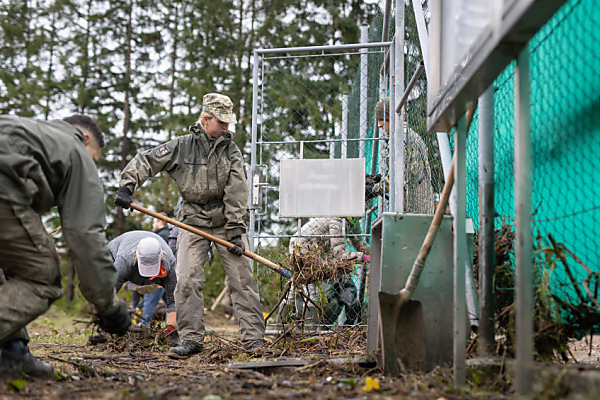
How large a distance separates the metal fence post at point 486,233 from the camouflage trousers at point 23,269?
2171 mm

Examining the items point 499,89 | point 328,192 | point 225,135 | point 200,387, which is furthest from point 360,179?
point 200,387

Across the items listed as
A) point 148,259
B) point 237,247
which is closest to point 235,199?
point 237,247

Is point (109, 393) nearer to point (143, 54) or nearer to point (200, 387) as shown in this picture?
point (200, 387)

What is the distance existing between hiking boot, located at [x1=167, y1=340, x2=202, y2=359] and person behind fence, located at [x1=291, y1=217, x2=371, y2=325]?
97cm

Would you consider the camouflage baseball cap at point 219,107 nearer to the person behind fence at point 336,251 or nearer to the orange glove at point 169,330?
the person behind fence at point 336,251

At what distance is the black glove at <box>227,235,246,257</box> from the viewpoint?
4855 mm

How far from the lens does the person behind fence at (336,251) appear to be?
5.41m

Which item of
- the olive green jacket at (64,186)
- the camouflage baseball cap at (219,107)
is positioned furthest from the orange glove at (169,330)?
the olive green jacket at (64,186)

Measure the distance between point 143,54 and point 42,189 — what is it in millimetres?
13142

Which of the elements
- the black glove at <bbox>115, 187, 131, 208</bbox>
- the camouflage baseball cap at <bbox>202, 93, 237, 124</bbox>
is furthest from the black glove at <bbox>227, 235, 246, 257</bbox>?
the camouflage baseball cap at <bbox>202, 93, 237, 124</bbox>

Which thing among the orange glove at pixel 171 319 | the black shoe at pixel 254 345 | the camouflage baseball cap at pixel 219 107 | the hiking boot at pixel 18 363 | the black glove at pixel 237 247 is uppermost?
the camouflage baseball cap at pixel 219 107

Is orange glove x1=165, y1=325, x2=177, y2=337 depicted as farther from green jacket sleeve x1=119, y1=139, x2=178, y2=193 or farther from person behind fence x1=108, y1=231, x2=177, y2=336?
green jacket sleeve x1=119, y1=139, x2=178, y2=193

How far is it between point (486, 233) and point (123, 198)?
2992 millimetres

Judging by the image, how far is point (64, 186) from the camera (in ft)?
9.54
